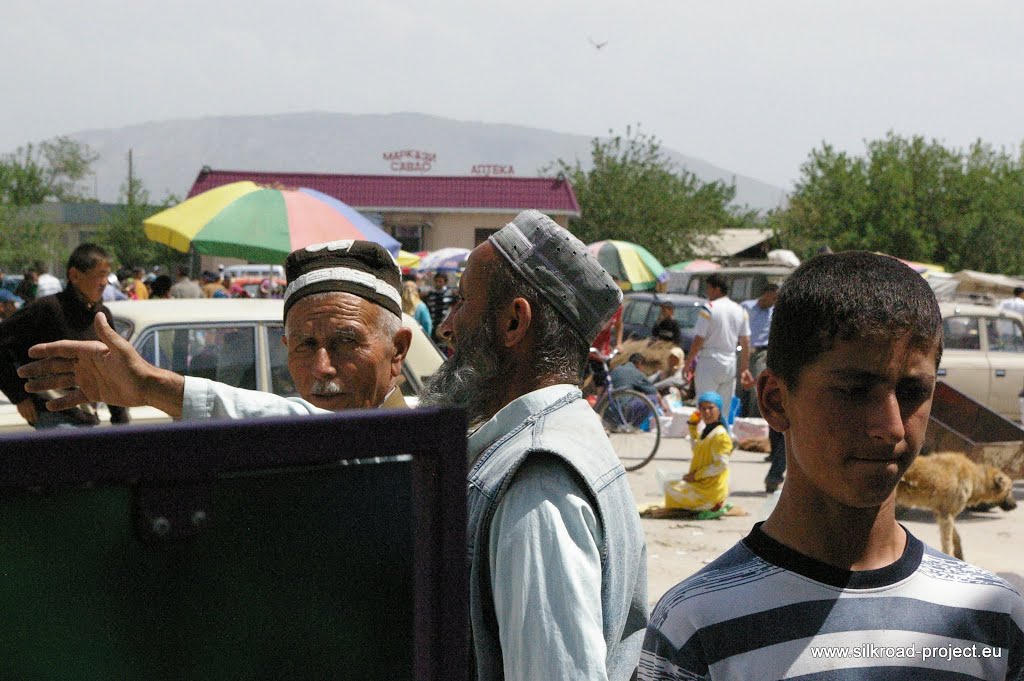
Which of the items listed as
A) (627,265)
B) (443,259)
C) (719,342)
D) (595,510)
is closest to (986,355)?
(719,342)

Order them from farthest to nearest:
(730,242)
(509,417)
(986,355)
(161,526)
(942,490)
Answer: (730,242)
(986,355)
(942,490)
(509,417)
(161,526)

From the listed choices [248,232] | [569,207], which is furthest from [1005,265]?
[248,232]

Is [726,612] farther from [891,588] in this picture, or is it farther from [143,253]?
[143,253]

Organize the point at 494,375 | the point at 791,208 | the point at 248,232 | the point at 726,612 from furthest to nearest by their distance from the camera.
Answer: the point at 791,208 < the point at 248,232 < the point at 494,375 < the point at 726,612

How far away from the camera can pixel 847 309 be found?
1.71 meters

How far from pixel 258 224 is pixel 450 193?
117 ft

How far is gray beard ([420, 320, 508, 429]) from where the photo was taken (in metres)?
1.96

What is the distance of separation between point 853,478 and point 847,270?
0.35 meters

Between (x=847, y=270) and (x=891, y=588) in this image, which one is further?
(x=847, y=270)

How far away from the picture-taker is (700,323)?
11.5 metres

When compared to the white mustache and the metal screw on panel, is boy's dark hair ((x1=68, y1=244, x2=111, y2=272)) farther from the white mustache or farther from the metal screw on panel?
the metal screw on panel

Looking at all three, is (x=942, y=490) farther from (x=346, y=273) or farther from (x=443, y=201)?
(x=443, y=201)

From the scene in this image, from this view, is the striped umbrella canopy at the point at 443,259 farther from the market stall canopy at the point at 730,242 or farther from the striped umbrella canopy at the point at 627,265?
the market stall canopy at the point at 730,242

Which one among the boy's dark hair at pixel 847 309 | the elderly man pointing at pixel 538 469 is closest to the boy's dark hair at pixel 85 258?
the elderly man pointing at pixel 538 469
